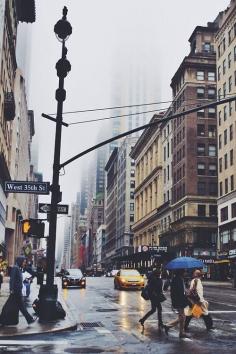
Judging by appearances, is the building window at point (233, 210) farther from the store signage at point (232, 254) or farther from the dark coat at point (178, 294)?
the dark coat at point (178, 294)

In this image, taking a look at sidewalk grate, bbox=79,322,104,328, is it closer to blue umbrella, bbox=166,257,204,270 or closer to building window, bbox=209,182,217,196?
blue umbrella, bbox=166,257,204,270

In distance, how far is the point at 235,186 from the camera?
64562 mm

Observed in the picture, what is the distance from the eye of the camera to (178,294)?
13344 millimetres

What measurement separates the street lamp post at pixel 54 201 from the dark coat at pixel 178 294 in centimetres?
369

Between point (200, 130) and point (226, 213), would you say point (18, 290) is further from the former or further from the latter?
point (200, 130)

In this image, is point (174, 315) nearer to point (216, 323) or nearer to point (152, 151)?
point (216, 323)

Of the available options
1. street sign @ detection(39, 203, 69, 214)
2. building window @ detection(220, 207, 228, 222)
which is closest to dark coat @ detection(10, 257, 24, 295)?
street sign @ detection(39, 203, 69, 214)

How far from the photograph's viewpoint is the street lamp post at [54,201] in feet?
50.0

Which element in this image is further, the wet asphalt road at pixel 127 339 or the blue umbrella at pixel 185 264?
the blue umbrella at pixel 185 264

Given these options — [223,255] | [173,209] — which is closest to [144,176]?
[173,209]

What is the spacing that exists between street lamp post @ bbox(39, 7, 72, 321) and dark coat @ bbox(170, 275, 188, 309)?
12.1 ft

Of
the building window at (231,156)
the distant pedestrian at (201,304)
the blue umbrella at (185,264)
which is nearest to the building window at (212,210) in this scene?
the building window at (231,156)

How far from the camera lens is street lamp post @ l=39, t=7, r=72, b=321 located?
15227mm

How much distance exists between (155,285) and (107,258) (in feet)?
582
